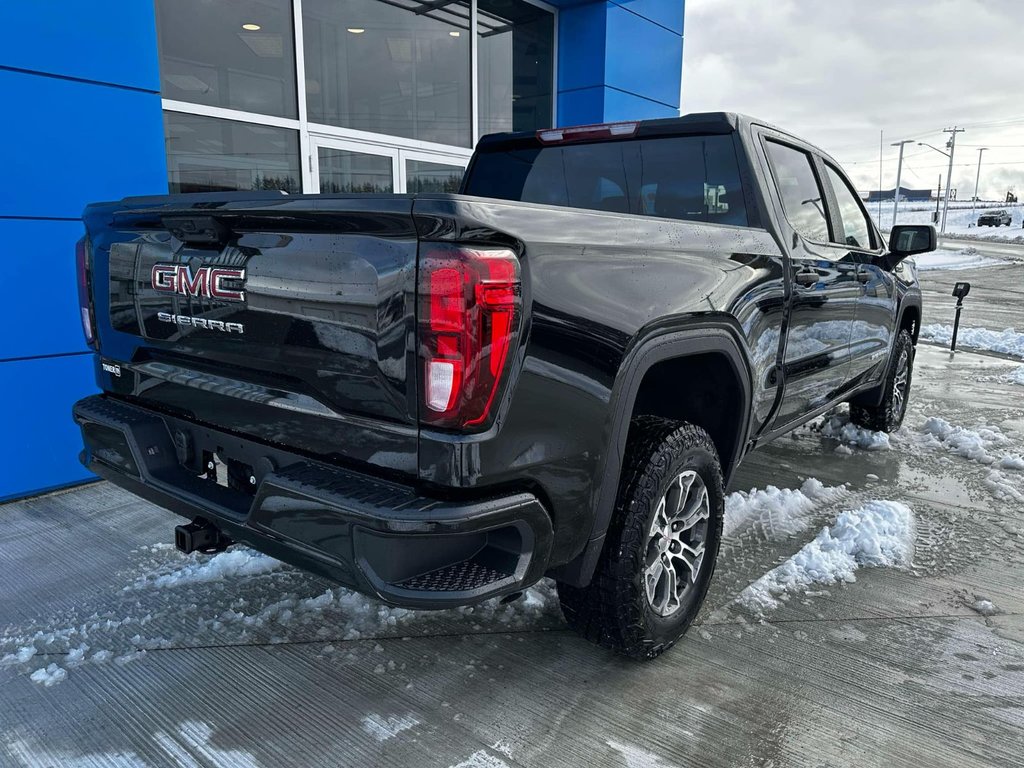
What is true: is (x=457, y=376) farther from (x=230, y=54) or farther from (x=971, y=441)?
(x=230, y=54)

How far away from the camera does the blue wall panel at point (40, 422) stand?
165 inches

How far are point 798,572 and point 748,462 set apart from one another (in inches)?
71.9

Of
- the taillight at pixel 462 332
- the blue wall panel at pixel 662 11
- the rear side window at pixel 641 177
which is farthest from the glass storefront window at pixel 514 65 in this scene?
the taillight at pixel 462 332

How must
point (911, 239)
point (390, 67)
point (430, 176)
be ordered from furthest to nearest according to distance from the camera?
point (430, 176)
point (390, 67)
point (911, 239)

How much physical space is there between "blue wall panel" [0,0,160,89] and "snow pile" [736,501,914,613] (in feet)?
14.9

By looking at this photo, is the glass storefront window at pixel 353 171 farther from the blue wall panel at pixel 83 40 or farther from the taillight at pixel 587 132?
the taillight at pixel 587 132

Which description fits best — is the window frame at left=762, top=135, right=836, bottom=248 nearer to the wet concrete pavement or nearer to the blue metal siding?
the wet concrete pavement

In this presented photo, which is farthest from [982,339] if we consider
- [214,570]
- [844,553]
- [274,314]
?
[274,314]

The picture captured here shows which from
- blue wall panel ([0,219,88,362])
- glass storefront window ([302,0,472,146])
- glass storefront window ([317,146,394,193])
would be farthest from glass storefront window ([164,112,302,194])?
blue wall panel ([0,219,88,362])

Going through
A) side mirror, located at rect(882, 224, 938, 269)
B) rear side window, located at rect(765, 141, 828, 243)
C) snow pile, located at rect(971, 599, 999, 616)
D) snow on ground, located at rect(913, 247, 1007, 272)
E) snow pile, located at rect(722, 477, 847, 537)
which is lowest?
snow pile, located at rect(971, 599, 999, 616)

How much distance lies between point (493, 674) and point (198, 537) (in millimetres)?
1103

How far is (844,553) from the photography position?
3.43 metres

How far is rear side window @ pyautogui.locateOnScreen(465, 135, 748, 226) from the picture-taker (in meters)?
3.20

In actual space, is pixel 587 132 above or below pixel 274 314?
above
